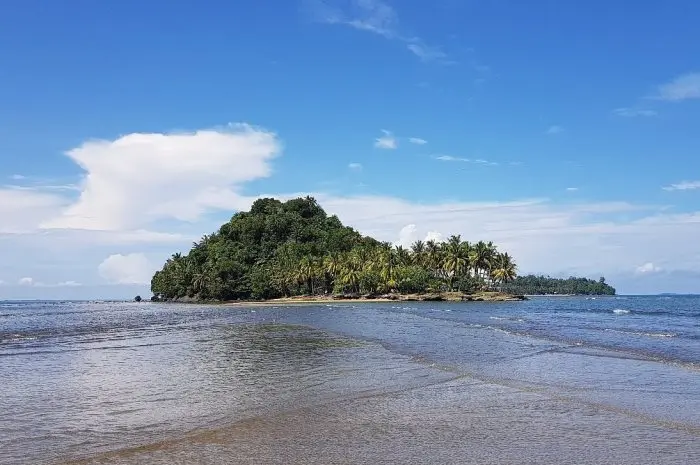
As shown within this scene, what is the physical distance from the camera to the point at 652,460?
875 centimetres

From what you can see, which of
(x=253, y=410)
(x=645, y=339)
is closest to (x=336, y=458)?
(x=253, y=410)

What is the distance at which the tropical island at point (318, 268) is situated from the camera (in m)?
→ 123

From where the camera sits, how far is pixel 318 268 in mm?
129625

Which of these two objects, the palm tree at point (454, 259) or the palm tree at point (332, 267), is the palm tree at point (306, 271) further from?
the palm tree at point (454, 259)

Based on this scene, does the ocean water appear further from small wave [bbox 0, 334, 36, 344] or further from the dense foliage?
the dense foliage

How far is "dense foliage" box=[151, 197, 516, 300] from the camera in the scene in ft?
409

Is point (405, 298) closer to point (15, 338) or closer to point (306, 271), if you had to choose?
point (306, 271)

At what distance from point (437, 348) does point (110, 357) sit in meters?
13.5

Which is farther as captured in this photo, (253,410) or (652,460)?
(253,410)

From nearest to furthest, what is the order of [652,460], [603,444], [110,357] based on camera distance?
[652,460]
[603,444]
[110,357]

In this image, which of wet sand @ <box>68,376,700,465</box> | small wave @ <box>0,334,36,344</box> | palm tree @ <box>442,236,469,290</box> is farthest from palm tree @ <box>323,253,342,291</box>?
wet sand @ <box>68,376,700,465</box>

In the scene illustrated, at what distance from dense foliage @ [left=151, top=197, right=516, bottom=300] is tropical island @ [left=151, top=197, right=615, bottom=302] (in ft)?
0.75

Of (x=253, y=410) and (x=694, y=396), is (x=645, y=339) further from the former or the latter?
(x=253, y=410)

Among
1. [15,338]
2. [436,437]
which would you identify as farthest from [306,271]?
[436,437]
